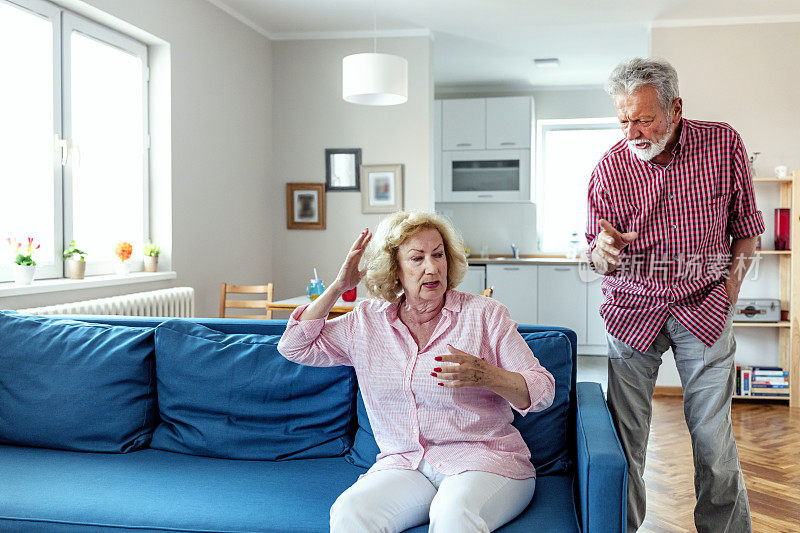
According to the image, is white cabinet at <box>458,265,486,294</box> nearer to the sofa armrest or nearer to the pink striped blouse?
the pink striped blouse

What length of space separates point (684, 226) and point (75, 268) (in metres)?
3.13

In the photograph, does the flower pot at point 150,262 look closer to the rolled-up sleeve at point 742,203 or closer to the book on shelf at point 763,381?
the rolled-up sleeve at point 742,203

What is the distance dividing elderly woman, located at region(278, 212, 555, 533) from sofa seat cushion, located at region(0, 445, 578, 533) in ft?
0.37

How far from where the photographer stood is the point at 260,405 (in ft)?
7.47

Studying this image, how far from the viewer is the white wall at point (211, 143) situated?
15.5 feet

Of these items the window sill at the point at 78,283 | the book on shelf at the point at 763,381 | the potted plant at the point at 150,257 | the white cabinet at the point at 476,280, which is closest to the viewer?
the window sill at the point at 78,283

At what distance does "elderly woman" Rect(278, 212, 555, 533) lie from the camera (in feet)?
5.70

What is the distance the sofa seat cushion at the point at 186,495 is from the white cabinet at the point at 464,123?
5781mm

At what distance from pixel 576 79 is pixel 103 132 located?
503cm

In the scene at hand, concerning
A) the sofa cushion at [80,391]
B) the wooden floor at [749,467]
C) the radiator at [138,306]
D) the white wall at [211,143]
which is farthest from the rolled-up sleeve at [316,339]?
the white wall at [211,143]

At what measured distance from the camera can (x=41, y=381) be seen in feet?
7.88

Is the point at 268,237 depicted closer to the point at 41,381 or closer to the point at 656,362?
the point at 41,381

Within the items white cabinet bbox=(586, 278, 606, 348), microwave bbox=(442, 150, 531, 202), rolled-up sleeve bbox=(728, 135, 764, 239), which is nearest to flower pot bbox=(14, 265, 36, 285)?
rolled-up sleeve bbox=(728, 135, 764, 239)

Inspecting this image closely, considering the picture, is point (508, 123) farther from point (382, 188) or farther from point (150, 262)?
point (150, 262)
